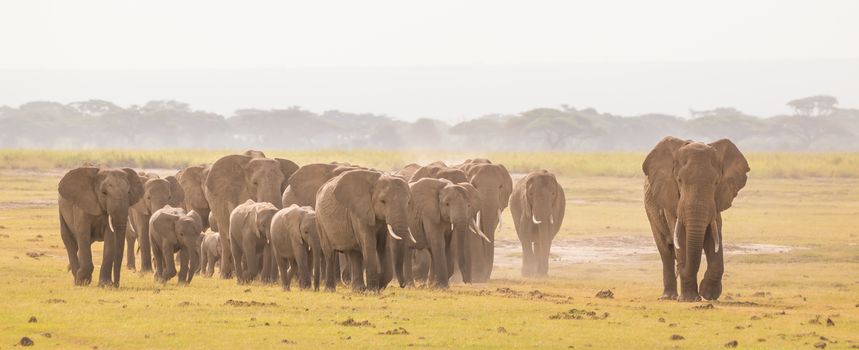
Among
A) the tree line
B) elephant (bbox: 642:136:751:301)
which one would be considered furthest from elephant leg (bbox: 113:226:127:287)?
the tree line

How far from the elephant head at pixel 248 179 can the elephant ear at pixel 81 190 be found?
A: 6.48 m

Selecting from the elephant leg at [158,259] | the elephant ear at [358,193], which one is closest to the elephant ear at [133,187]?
the elephant leg at [158,259]

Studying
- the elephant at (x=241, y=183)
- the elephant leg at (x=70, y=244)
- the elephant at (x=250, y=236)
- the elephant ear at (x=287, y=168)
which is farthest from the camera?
the elephant ear at (x=287, y=168)

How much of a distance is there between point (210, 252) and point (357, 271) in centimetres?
671

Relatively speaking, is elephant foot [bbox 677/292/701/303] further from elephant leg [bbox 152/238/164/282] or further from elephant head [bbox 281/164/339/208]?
elephant leg [bbox 152/238/164/282]

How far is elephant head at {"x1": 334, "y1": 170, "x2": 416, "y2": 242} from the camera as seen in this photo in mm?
23375

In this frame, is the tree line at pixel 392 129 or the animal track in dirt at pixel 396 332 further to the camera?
the tree line at pixel 392 129

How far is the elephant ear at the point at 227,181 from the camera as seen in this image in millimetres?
30797

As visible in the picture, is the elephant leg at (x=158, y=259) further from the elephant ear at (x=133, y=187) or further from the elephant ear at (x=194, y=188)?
the elephant ear at (x=194, y=188)

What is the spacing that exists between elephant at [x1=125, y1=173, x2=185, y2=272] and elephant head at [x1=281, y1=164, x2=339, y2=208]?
2.66m

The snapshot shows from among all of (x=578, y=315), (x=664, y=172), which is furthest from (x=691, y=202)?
(x=578, y=315)

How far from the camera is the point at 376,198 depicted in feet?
77.3

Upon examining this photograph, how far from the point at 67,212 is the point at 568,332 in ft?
31.6

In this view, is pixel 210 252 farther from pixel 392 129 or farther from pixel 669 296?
pixel 392 129
